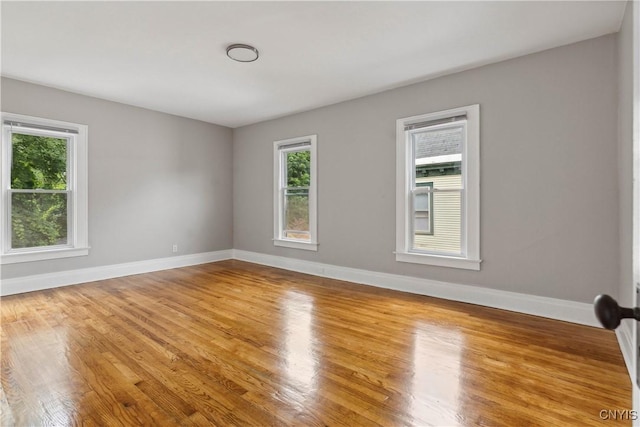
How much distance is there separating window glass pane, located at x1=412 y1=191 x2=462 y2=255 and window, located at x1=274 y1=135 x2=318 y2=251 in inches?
69.1

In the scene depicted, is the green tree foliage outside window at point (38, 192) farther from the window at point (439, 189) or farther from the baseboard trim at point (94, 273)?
the window at point (439, 189)

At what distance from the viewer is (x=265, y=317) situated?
3.11 metres

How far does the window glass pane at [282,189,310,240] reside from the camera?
5.30 m

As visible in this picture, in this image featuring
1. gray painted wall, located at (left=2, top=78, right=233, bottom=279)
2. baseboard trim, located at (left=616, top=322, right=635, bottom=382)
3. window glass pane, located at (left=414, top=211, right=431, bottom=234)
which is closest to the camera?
baseboard trim, located at (left=616, top=322, right=635, bottom=382)

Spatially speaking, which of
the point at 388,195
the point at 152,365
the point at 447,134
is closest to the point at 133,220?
the point at 152,365

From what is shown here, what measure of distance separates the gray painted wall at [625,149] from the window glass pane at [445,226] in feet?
4.53

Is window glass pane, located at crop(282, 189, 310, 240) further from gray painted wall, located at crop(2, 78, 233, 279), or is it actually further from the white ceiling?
the white ceiling

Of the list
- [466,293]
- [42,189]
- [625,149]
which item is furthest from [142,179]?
[625,149]

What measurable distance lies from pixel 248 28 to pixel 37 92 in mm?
3178

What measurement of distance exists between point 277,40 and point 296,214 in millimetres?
2924

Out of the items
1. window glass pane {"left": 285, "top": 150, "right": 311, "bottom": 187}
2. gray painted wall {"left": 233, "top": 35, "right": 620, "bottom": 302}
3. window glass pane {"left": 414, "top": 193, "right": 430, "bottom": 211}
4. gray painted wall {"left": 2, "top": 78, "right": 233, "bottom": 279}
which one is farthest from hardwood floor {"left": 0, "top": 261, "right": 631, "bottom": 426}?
window glass pane {"left": 285, "top": 150, "right": 311, "bottom": 187}

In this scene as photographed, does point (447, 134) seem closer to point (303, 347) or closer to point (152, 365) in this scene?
point (303, 347)

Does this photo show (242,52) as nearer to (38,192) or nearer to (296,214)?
(296,214)

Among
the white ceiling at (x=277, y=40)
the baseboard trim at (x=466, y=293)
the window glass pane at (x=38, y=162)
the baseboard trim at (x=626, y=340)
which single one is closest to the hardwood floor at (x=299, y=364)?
the baseboard trim at (x=626, y=340)
